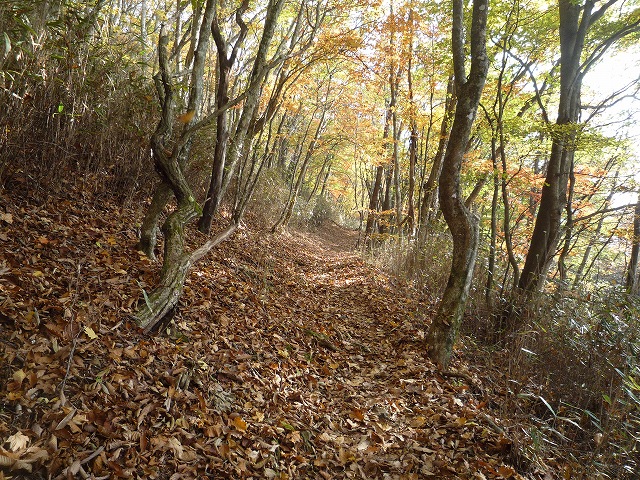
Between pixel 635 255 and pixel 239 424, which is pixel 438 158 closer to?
pixel 635 255

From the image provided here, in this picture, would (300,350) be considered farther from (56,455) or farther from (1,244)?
(1,244)

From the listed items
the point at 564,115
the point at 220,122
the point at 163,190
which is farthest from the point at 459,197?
the point at 220,122

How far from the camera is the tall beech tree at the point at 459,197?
463cm

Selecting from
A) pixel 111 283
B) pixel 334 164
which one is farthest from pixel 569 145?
pixel 334 164

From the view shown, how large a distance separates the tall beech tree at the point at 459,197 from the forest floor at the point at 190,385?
0.46m

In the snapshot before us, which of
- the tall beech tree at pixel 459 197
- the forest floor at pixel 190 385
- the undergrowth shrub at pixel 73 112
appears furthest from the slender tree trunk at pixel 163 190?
the tall beech tree at pixel 459 197

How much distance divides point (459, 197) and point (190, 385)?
12.9 ft

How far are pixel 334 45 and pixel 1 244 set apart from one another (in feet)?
27.0

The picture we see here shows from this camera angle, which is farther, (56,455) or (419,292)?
(419,292)

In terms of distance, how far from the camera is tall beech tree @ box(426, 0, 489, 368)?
15.2ft

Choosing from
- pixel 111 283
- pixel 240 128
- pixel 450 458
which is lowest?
pixel 450 458

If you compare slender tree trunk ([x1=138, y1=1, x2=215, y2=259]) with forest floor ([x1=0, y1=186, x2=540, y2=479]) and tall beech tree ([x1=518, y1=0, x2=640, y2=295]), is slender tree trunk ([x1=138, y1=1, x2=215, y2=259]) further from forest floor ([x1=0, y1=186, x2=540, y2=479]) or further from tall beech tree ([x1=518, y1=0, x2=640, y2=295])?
tall beech tree ([x1=518, y1=0, x2=640, y2=295])

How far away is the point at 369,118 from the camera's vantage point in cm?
1466

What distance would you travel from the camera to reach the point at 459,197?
4867 millimetres
